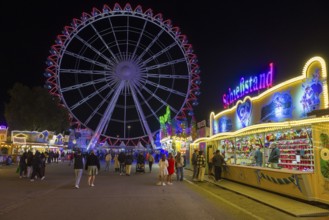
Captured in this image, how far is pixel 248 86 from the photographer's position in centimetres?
1888

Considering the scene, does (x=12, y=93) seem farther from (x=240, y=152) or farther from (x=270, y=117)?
(x=270, y=117)

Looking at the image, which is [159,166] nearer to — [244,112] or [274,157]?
[244,112]

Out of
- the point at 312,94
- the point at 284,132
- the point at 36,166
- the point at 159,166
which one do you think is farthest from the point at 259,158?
the point at 36,166

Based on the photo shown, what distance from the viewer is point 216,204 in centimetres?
1137

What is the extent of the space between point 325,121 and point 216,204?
3.96m

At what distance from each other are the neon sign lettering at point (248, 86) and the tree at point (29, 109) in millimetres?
34921

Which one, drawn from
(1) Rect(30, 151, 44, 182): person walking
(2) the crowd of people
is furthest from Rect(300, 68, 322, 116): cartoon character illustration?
(1) Rect(30, 151, 44, 182): person walking

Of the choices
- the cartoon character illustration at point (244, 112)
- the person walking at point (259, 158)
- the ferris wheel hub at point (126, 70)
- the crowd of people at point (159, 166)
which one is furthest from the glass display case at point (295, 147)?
the ferris wheel hub at point (126, 70)

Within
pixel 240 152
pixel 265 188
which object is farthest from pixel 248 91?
pixel 265 188

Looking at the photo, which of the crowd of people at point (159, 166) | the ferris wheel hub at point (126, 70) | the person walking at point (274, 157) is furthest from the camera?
the ferris wheel hub at point (126, 70)

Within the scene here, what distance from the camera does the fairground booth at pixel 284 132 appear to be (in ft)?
37.2

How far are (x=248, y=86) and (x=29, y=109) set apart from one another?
38.8 m

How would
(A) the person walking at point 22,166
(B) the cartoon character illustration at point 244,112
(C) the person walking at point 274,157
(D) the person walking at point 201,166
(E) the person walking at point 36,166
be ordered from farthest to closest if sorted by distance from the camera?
(A) the person walking at point 22,166 → (E) the person walking at point 36,166 → (D) the person walking at point 201,166 → (B) the cartoon character illustration at point 244,112 → (C) the person walking at point 274,157

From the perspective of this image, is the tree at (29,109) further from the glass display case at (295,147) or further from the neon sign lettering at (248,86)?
the glass display case at (295,147)
